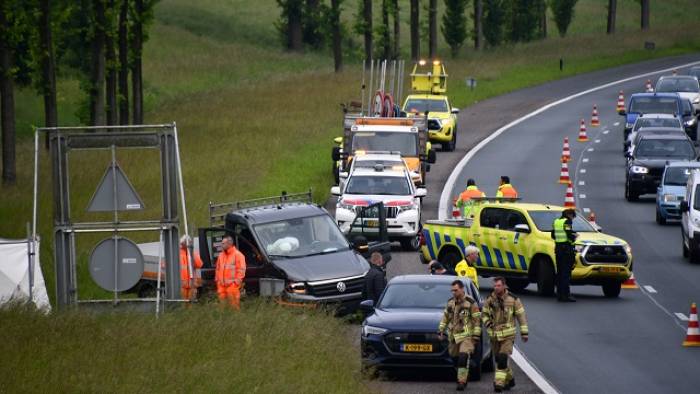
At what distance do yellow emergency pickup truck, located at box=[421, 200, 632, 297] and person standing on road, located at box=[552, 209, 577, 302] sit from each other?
1.76 feet

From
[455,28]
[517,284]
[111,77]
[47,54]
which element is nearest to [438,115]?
[47,54]

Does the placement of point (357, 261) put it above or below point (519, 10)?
below

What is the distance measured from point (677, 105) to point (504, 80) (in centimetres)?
2261

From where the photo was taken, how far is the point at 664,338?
2356 centimetres

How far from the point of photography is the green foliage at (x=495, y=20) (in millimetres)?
109688

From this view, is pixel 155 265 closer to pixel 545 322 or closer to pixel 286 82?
pixel 545 322

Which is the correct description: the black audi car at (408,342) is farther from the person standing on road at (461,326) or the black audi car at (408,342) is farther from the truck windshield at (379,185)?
the truck windshield at (379,185)

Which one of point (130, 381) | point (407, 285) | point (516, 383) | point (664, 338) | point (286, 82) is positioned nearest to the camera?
point (130, 381)

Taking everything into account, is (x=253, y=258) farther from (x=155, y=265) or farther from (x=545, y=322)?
(x=545, y=322)

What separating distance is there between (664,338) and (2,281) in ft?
34.5

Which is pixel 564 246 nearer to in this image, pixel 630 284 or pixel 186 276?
pixel 630 284

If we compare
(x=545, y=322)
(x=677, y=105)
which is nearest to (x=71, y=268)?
(x=545, y=322)

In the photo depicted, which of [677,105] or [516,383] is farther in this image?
[677,105]

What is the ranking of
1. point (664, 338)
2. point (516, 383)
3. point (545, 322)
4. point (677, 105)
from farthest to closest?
point (677, 105)
point (545, 322)
point (664, 338)
point (516, 383)
